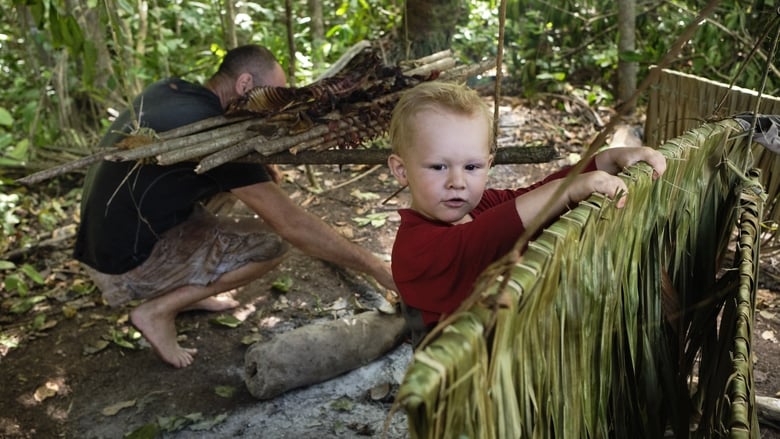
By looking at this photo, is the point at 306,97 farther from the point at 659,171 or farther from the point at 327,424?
the point at 659,171

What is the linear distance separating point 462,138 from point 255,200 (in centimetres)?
161

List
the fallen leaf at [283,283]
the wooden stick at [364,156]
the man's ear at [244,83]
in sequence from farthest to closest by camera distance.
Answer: the fallen leaf at [283,283], the man's ear at [244,83], the wooden stick at [364,156]

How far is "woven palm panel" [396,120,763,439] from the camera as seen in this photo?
0.95m

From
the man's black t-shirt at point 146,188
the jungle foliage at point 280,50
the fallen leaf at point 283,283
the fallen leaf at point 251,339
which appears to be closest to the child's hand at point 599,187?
the man's black t-shirt at point 146,188

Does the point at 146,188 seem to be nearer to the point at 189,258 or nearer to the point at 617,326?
the point at 189,258

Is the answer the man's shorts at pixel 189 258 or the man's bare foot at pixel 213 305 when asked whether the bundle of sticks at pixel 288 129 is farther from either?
the man's bare foot at pixel 213 305

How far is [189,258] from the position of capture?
3266 millimetres

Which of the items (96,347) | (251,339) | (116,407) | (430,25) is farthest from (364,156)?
(430,25)

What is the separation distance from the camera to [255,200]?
301 cm

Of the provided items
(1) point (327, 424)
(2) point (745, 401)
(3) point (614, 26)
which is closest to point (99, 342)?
(1) point (327, 424)

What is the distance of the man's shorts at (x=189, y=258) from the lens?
128 inches

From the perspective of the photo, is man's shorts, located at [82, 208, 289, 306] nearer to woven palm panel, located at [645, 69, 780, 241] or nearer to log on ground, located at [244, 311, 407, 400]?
log on ground, located at [244, 311, 407, 400]

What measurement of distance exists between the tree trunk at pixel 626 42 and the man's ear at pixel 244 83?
3508mm

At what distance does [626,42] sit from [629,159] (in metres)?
4.38
